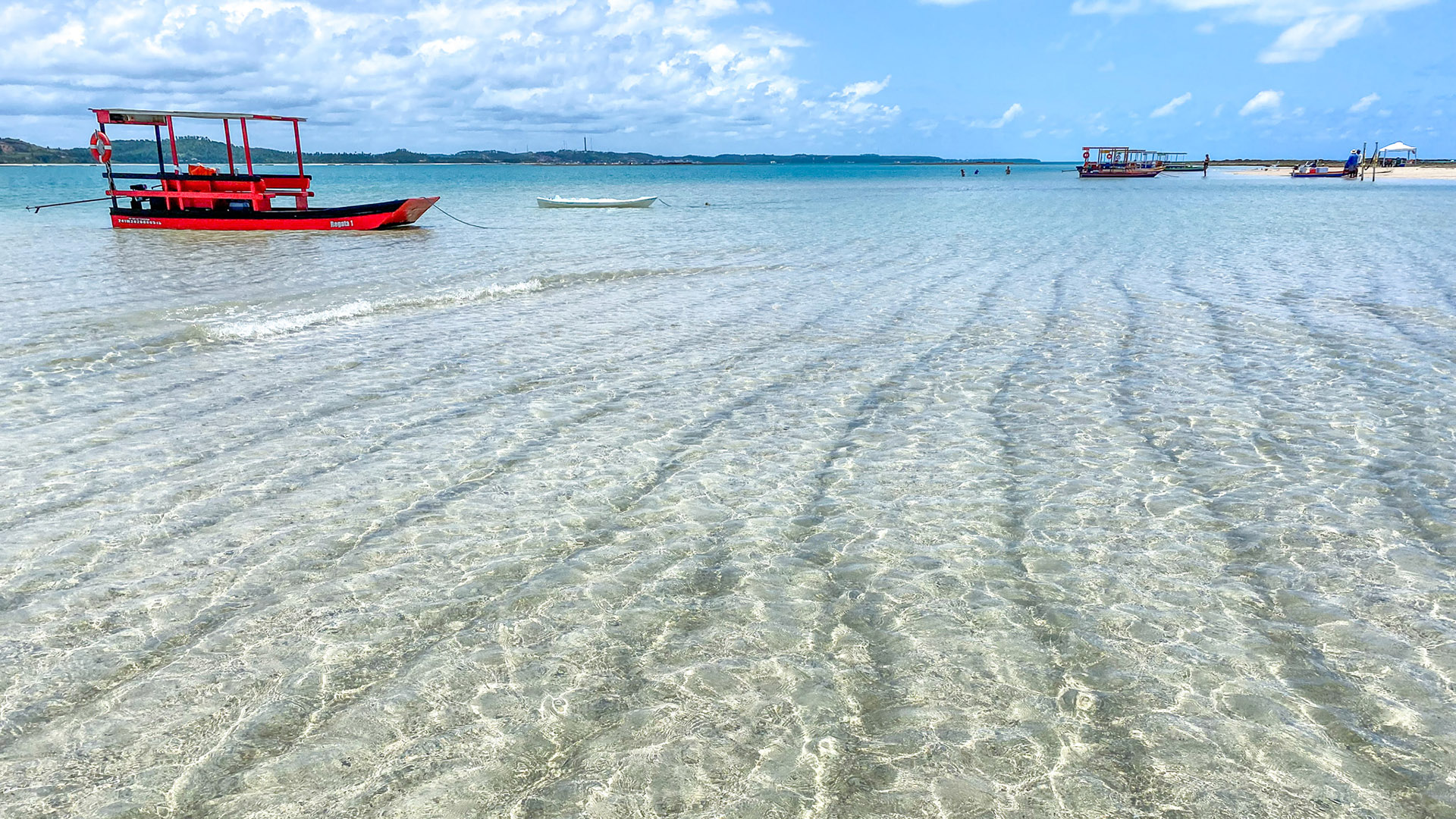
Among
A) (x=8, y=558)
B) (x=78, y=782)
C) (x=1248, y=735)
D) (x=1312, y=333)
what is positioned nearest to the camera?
(x=78, y=782)

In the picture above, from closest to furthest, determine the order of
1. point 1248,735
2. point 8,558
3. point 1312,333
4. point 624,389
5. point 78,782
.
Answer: point 78,782, point 1248,735, point 8,558, point 624,389, point 1312,333

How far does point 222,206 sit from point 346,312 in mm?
25062

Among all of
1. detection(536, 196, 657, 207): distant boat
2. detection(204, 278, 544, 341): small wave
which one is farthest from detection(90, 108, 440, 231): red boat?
detection(204, 278, 544, 341): small wave

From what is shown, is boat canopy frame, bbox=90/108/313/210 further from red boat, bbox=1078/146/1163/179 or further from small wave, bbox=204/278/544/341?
red boat, bbox=1078/146/1163/179

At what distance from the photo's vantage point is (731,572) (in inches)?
232

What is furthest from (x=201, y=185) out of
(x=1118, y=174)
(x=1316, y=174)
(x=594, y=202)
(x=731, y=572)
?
(x=1316, y=174)

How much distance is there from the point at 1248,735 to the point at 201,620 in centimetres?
576

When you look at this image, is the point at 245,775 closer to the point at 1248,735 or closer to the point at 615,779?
the point at 615,779

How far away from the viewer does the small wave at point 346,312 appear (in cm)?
1423

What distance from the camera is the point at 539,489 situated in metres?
7.32

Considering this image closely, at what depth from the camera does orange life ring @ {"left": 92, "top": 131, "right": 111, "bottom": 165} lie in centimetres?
3481

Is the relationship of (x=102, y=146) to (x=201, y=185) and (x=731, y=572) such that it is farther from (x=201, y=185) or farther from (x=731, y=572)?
(x=731, y=572)

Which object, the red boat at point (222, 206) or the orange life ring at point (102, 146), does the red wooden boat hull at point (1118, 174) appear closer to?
the red boat at point (222, 206)

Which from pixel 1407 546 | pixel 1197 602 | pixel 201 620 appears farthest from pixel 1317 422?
pixel 201 620
